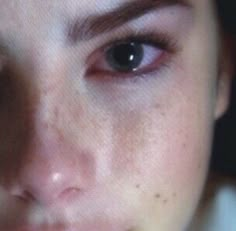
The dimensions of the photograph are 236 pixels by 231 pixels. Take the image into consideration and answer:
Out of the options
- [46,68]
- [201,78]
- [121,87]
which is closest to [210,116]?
[201,78]

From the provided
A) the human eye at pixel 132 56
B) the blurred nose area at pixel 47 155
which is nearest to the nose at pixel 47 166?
the blurred nose area at pixel 47 155

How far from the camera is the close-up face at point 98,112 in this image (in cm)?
74

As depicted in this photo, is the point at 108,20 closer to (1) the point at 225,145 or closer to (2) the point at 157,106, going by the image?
(2) the point at 157,106

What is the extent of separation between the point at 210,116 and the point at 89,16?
0.83 ft

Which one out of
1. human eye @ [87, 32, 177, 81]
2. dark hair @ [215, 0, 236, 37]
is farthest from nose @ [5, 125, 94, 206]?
dark hair @ [215, 0, 236, 37]

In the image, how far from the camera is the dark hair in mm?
962

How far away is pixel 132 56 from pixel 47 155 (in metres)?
0.19

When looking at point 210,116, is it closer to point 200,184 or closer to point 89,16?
point 200,184

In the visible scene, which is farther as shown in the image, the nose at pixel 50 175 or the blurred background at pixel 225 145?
the blurred background at pixel 225 145

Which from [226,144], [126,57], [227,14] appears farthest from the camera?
[226,144]

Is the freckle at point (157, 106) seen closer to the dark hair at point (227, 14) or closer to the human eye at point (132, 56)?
the human eye at point (132, 56)

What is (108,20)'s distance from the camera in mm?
789

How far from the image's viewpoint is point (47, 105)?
0.77m

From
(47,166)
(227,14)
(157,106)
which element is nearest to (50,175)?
(47,166)
